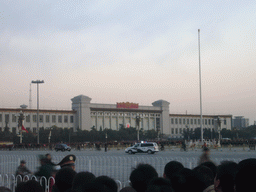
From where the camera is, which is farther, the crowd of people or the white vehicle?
the white vehicle

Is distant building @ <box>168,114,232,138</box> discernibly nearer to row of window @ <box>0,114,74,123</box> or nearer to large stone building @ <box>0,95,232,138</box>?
large stone building @ <box>0,95,232,138</box>

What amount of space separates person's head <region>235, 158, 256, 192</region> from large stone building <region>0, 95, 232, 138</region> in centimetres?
8140

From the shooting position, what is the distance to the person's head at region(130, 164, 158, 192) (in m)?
4.06

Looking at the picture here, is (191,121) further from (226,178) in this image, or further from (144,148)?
(226,178)

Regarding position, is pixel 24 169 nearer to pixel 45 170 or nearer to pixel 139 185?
pixel 45 170

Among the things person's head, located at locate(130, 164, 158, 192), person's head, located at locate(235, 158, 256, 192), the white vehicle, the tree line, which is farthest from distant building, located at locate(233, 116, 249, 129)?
person's head, located at locate(235, 158, 256, 192)

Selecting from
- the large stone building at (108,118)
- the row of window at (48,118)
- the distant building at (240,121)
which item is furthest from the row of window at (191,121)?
the distant building at (240,121)

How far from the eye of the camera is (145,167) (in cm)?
429

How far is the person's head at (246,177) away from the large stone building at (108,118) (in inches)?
3205

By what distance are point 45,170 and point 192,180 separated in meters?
4.49

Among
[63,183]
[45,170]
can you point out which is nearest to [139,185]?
[63,183]

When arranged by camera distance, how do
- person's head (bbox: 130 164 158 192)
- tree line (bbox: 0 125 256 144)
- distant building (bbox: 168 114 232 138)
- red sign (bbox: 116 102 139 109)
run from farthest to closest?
distant building (bbox: 168 114 232 138) → red sign (bbox: 116 102 139 109) → tree line (bbox: 0 125 256 144) → person's head (bbox: 130 164 158 192)

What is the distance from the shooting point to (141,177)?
4.11 meters

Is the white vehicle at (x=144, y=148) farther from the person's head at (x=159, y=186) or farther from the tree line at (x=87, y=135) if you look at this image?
the person's head at (x=159, y=186)
